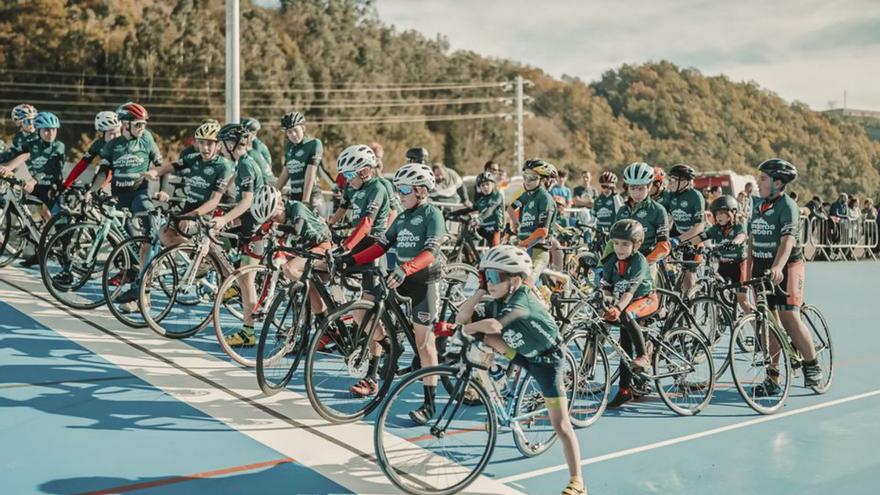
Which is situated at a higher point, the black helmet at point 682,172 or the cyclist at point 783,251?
the black helmet at point 682,172

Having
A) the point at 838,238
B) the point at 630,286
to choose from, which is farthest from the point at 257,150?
the point at 838,238

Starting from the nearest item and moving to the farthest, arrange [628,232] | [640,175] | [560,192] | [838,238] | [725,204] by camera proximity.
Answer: [628,232], [640,175], [725,204], [560,192], [838,238]

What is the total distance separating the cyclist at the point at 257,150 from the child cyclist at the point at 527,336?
15.4 feet

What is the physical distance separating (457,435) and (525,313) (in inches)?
47.3

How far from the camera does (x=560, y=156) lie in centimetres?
8988

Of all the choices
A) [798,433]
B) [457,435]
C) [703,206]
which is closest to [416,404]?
[457,435]

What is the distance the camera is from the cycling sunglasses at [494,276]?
15.5 ft

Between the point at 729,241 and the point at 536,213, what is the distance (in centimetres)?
210

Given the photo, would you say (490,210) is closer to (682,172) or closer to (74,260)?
(682,172)

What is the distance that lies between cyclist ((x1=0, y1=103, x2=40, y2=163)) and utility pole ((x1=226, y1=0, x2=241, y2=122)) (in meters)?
2.54

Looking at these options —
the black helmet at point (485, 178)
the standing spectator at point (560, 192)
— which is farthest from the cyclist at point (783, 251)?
the standing spectator at point (560, 192)

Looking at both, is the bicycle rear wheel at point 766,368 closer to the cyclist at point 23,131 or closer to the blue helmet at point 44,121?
the blue helmet at point 44,121

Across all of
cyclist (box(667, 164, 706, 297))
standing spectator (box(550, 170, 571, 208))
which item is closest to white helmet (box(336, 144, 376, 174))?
cyclist (box(667, 164, 706, 297))

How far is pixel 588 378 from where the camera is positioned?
20.0 ft
